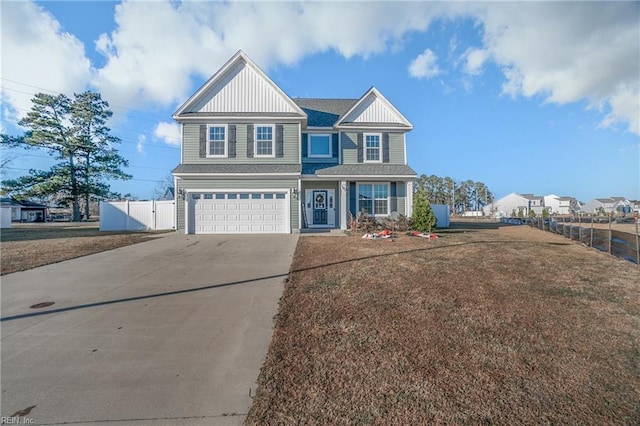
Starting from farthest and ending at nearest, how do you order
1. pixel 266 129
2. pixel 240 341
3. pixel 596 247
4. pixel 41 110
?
pixel 41 110 → pixel 266 129 → pixel 596 247 → pixel 240 341

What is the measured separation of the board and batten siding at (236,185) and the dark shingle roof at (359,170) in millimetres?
1713

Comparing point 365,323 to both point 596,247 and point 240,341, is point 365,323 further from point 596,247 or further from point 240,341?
point 596,247

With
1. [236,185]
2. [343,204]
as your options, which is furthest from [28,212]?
[343,204]

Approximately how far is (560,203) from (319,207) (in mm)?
87643

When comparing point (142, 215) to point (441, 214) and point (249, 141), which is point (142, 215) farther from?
point (441, 214)

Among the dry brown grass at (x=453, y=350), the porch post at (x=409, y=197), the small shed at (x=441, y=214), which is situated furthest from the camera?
the small shed at (x=441, y=214)

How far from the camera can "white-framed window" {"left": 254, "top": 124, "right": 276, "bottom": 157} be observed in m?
15.2

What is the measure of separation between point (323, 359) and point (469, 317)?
2.41 meters

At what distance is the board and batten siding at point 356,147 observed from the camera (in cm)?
1658

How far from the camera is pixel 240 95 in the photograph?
15.4m

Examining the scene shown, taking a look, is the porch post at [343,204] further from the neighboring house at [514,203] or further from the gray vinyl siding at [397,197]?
the neighboring house at [514,203]

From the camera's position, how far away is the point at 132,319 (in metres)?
4.53

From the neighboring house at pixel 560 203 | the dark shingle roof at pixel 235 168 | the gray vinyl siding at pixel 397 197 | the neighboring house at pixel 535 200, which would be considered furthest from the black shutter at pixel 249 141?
the neighboring house at pixel 560 203

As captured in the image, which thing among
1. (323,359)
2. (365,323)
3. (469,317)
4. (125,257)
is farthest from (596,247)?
(125,257)
